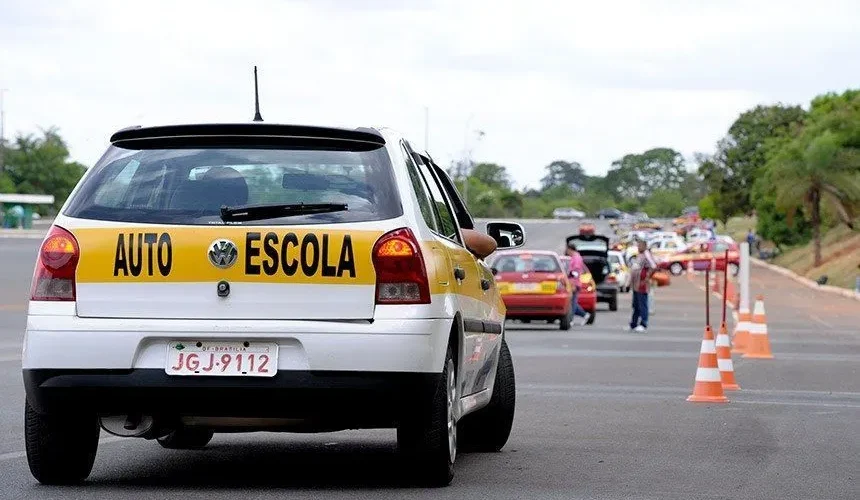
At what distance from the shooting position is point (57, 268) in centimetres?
799

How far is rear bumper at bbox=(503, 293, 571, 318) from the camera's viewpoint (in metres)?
30.9

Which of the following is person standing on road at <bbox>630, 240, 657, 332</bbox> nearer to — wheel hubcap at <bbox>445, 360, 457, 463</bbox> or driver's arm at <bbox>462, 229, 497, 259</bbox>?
driver's arm at <bbox>462, 229, 497, 259</bbox>

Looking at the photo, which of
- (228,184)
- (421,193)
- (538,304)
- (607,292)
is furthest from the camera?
(607,292)

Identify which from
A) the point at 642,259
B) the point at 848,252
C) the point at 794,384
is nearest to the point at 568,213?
the point at 848,252

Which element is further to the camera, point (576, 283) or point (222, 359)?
point (576, 283)

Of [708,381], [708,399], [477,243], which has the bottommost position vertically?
[708,399]

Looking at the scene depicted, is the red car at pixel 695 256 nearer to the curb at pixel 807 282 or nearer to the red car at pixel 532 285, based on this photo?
the curb at pixel 807 282

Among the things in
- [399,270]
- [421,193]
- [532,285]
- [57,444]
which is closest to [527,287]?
[532,285]

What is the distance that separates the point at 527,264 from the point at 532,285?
50 cm

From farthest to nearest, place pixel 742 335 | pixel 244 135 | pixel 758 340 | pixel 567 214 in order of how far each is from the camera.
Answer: pixel 567 214
pixel 742 335
pixel 758 340
pixel 244 135

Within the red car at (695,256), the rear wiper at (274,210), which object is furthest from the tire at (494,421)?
the red car at (695,256)

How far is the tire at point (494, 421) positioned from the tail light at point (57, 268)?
331 cm

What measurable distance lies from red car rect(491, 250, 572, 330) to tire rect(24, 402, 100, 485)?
2241cm

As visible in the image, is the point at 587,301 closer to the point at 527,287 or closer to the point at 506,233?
the point at 527,287
